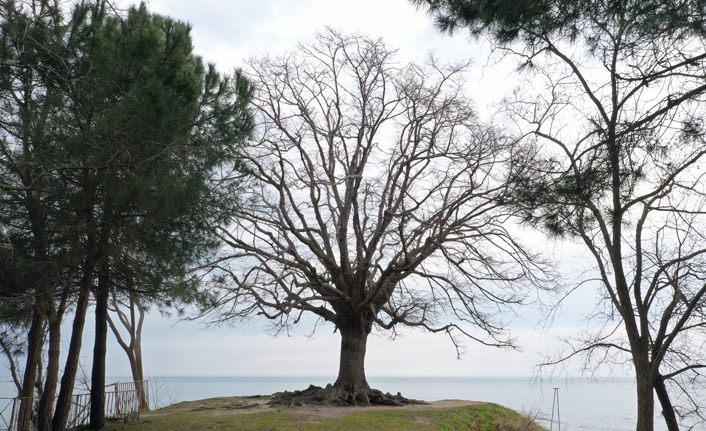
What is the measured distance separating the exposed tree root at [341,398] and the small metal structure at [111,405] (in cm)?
355

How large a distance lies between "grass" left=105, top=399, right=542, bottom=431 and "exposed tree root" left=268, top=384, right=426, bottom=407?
1541mm

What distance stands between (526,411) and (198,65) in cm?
1214

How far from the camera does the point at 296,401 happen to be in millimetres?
16062

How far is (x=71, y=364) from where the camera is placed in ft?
33.8

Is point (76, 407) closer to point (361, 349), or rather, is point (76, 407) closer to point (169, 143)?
point (169, 143)

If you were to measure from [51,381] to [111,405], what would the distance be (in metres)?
4.35

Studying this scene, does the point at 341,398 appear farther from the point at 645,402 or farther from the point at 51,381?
the point at 645,402

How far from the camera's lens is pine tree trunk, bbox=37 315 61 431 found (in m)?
9.71

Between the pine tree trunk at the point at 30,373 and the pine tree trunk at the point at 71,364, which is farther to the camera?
the pine tree trunk at the point at 30,373

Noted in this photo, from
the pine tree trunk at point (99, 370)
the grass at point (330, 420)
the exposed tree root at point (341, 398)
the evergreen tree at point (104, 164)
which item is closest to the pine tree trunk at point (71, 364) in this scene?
the evergreen tree at point (104, 164)

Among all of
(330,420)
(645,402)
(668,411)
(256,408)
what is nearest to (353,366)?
(256,408)

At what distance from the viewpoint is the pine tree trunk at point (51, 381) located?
9.71 m

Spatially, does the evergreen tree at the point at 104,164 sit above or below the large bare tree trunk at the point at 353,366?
above

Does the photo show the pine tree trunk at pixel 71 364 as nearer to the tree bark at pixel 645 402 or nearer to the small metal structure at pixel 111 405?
the small metal structure at pixel 111 405
